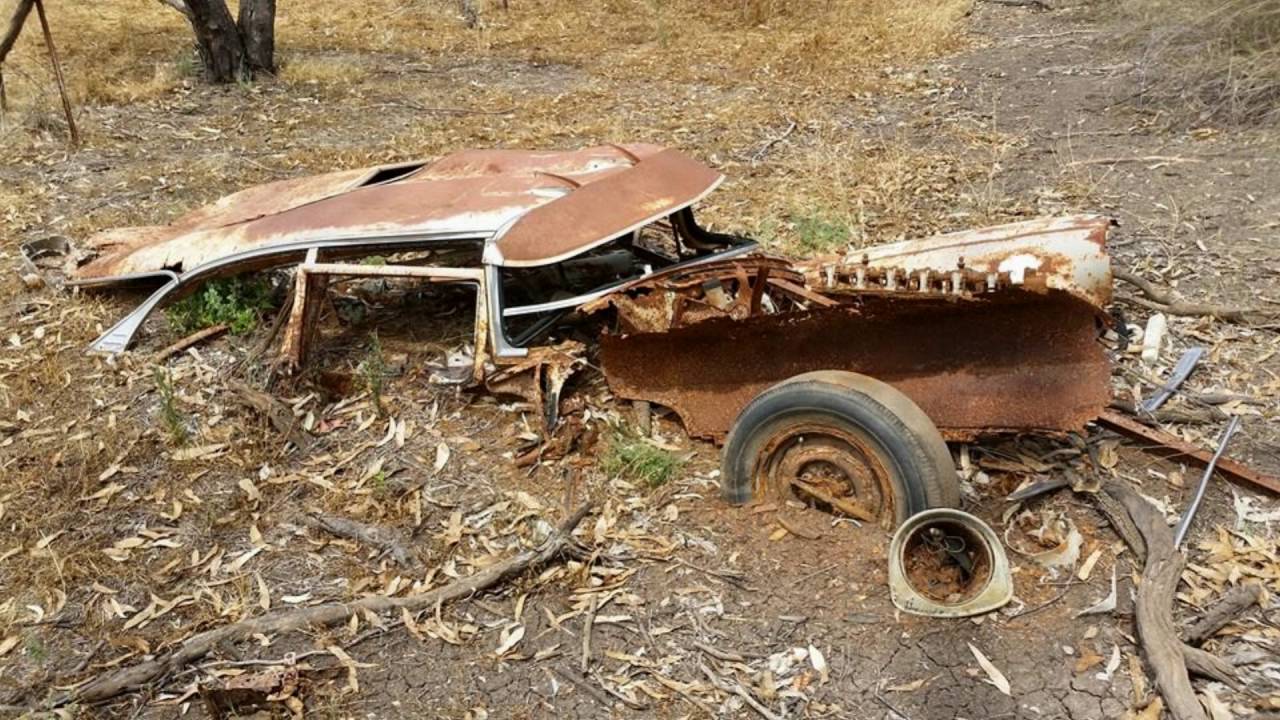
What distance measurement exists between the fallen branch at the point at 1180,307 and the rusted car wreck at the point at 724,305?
3.91 ft

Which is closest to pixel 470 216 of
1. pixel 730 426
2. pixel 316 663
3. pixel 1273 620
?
pixel 730 426

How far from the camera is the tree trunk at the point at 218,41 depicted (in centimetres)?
1031

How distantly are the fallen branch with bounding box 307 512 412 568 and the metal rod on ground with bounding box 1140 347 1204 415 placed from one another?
327 cm

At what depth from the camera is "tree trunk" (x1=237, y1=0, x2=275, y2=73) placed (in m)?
10.8

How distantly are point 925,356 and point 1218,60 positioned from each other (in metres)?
6.63

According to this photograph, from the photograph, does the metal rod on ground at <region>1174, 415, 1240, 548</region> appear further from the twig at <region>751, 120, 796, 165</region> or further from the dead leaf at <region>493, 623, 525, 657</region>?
the twig at <region>751, 120, 796, 165</region>

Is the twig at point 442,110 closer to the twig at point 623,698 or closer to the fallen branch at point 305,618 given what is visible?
the fallen branch at point 305,618

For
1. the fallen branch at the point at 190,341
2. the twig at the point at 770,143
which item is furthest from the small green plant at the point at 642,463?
the twig at the point at 770,143

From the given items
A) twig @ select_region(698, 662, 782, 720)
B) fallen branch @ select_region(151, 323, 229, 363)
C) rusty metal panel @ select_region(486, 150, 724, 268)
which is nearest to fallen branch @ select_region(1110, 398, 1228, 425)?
rusty metal panel @ select_region(486, 150, 724, 268)

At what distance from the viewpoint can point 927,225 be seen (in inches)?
253

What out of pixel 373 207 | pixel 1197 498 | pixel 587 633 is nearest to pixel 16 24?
pixel 373 207

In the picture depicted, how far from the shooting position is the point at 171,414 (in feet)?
14.1

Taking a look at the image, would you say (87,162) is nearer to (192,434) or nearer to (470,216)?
(192,434)

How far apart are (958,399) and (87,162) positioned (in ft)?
25.9
